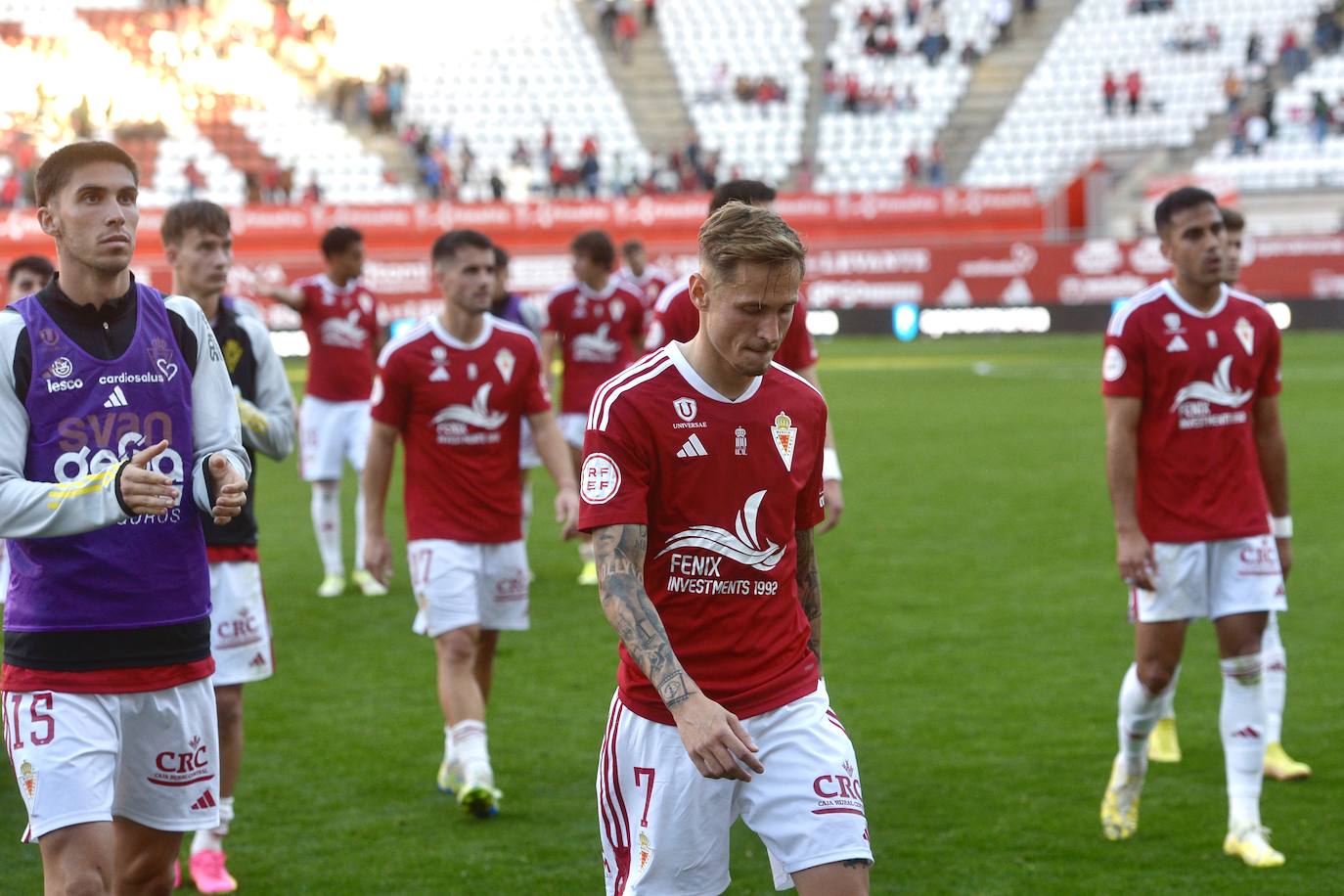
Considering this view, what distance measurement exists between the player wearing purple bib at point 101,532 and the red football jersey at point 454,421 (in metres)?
2.60

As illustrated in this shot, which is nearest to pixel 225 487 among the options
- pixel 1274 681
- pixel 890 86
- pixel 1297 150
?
pixel 1274 681

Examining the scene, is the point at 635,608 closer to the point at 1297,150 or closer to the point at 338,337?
the point at 338,337

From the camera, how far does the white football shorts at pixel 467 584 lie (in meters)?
6.91

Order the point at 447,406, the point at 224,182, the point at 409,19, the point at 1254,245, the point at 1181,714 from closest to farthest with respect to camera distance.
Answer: the point at 447,406
the point at 1181,714
the point at 1254,245
the point at 224,182
the point at 409,19

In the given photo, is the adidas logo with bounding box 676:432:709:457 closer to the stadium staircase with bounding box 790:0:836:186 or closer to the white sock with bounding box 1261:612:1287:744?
the white sock with bounding box 1261:612:1287:744

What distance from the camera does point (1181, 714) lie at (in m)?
8.18

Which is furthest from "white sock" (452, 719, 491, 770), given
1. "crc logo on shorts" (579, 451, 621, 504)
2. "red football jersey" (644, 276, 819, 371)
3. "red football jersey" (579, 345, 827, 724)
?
"crc logo on shorts" (579, 451, 621, 504)

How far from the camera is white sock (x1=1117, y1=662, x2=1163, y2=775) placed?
241 inches

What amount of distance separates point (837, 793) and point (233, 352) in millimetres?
3168

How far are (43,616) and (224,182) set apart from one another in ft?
136

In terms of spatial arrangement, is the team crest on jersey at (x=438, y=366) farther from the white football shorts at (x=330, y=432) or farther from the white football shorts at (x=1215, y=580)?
the white football shorts at (x=330, y=432)

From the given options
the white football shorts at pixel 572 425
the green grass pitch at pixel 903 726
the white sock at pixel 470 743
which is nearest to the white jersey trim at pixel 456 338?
the white sock at pixel 470 743

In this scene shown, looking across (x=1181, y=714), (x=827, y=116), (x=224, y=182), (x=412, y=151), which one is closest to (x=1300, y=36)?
(x=827, y=116)

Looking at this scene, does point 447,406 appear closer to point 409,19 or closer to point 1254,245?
point 1254,245
